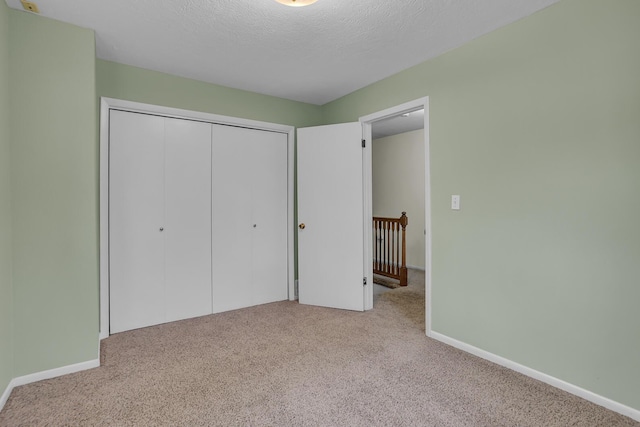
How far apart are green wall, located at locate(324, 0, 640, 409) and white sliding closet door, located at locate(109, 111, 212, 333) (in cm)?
217

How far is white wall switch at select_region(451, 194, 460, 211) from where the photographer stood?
2412 millimetres

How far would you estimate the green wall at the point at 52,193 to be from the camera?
1952 mm

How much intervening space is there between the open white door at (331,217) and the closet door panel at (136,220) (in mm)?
1404

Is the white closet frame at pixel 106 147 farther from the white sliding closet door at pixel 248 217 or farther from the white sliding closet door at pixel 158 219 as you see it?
the white sliding closet door at pixel 248 217

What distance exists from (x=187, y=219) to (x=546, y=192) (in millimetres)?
2871

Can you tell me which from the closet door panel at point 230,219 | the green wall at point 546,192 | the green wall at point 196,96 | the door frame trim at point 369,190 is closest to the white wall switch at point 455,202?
the green wall at point 546,192

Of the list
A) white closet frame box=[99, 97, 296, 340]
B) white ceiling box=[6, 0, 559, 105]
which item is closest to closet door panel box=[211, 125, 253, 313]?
white closet frame box=[99, 97, 296, 340]

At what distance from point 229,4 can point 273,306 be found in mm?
2725

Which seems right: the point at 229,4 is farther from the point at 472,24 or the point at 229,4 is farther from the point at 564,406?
the point at 564,406

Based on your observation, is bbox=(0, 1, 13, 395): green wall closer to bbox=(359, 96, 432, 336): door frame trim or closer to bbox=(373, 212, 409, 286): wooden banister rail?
bbox=(359, 96, 432, 336): door frame trim

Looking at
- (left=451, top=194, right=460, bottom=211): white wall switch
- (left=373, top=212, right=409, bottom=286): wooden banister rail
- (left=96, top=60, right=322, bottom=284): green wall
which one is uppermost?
(left=96, top=60, right=322, bottom=284): green wall

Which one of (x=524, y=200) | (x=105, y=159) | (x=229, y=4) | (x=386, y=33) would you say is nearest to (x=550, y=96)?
(x=524, y=200)

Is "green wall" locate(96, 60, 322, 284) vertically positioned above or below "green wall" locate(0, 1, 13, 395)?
above

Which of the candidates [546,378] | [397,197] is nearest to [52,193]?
[546,378]
